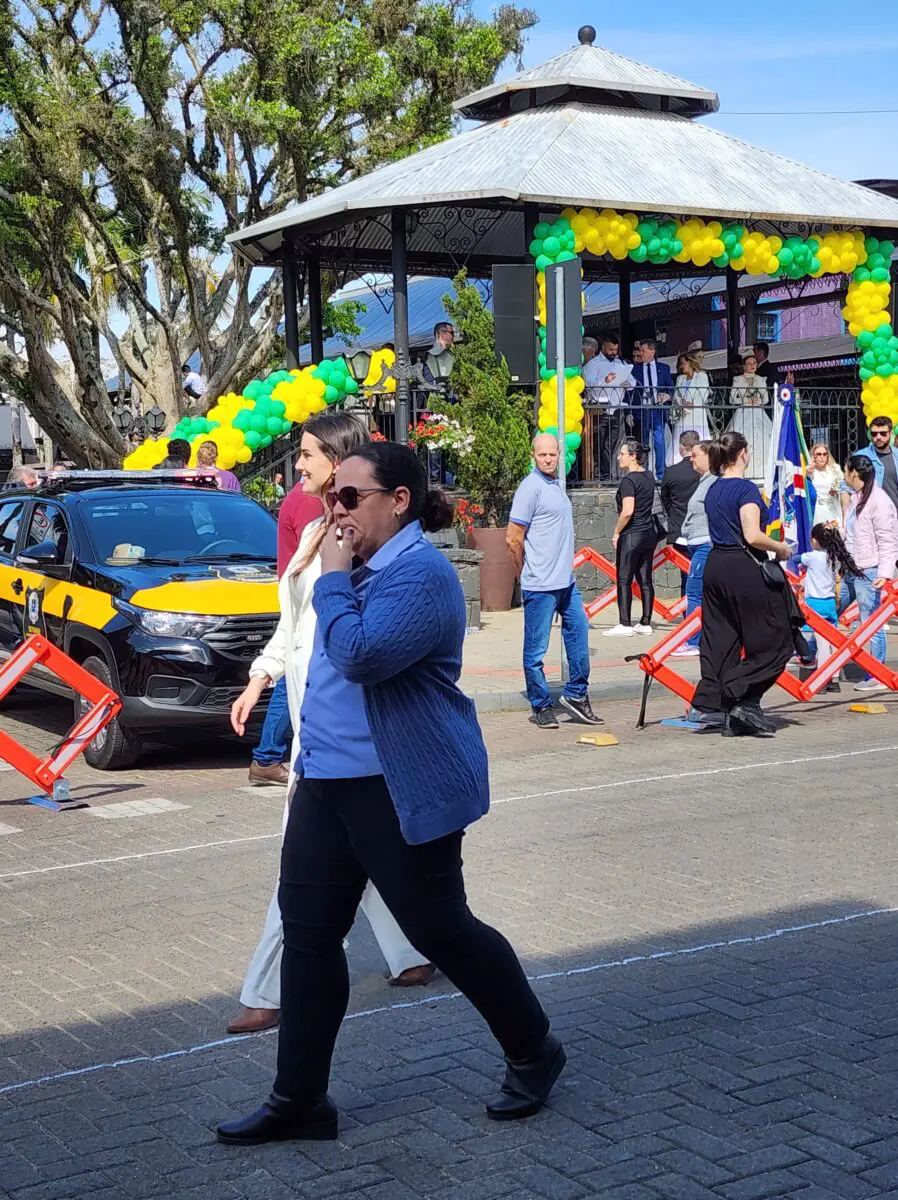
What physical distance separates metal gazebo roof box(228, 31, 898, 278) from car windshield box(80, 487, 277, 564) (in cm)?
861

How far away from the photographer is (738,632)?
10.2 m

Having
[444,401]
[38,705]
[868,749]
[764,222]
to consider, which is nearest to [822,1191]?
[868,749]

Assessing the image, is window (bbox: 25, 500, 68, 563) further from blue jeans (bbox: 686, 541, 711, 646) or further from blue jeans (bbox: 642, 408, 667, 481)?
blue jeans (bbox: 642, 408, 667, 481)

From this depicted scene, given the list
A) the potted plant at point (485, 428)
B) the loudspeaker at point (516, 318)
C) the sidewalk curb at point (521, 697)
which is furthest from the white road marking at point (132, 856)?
the potted plant at point (485, 428)

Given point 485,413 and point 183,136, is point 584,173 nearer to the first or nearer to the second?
point 485,413

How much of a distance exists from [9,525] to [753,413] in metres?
12.3

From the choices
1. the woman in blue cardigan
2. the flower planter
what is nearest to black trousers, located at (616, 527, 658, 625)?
the flower planter

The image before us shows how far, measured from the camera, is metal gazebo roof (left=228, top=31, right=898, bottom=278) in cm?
1911

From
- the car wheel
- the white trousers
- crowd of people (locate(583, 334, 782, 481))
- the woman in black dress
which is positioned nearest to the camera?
the white trousers

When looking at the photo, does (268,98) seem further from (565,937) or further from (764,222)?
(565,937)

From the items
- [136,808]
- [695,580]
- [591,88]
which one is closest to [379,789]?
[136,808]

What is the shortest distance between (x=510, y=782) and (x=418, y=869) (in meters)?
5.22

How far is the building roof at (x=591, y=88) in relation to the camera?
21.3 meters

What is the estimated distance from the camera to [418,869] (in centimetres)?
385
